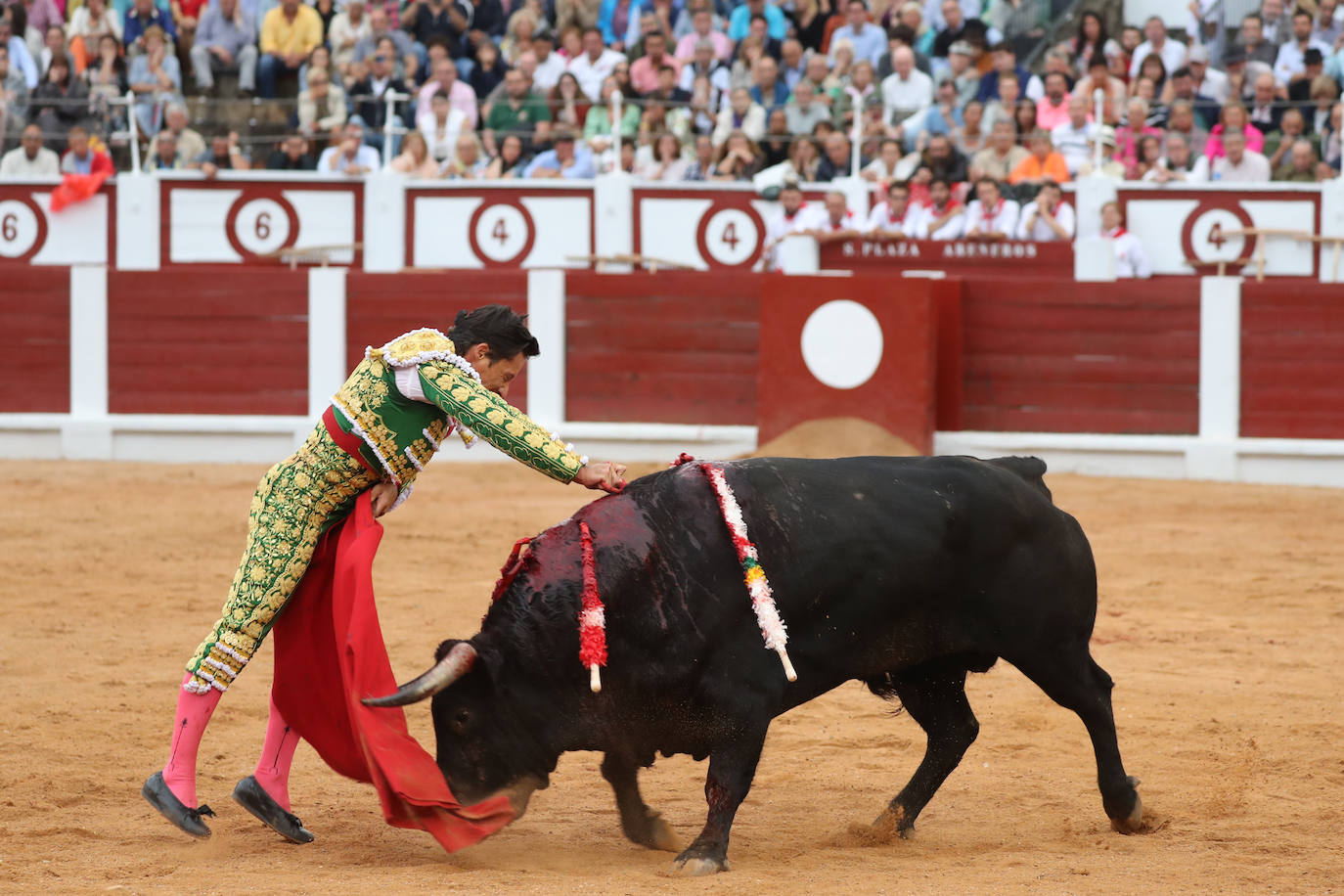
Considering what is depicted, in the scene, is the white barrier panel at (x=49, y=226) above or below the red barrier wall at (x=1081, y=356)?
above

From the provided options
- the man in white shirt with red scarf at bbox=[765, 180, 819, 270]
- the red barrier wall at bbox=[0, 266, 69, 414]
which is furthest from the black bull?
the red barrier wall at bbox=[0, 266, 69, 414]

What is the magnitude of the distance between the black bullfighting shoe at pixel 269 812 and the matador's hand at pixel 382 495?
59cm

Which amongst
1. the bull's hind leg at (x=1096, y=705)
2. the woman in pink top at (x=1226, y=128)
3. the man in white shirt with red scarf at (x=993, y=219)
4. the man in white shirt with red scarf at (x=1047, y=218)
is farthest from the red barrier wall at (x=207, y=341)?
the bull's hind leg at (x=1096, y=705)

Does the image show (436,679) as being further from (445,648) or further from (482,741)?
(482,741)

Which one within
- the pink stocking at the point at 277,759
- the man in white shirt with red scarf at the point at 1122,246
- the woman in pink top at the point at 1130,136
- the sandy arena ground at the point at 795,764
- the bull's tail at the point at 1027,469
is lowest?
the sandy arena ground at the point at 795,764

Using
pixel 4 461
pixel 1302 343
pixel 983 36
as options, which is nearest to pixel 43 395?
pixel 4 461

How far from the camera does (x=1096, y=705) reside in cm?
334

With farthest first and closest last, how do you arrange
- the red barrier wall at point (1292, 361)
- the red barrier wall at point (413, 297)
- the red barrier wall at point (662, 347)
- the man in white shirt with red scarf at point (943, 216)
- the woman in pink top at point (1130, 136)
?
the woman in pink top at point (1130, 136), the man in white shirt with red scarf at point (943, 216), the red barrier wall at point (413, 297), the red barrier wall at point (662, 347), the red barrier wall at point (1292, 361)

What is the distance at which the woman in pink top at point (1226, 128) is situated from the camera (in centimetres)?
1039

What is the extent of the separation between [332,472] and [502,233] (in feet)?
29.2

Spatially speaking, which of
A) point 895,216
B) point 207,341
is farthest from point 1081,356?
point 207,341

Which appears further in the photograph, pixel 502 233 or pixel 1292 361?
pixel 502 233

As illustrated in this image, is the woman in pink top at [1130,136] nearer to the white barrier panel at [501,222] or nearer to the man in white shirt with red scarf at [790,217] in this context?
the white barrier panel at [501,222]

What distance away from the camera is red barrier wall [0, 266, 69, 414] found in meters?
10.3
